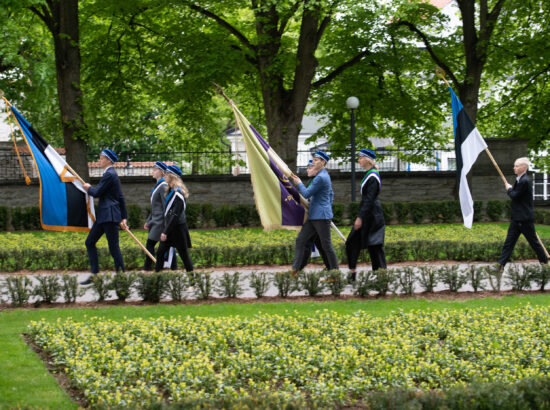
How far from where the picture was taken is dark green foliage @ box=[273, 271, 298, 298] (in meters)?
9.92

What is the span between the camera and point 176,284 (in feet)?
31.7

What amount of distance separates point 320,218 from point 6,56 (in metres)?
14.8

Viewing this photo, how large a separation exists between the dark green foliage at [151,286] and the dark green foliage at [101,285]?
0.40m

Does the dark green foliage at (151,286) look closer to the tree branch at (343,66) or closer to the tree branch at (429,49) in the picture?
the tree branch at (343,66)

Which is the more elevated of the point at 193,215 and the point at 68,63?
the point at 68,63

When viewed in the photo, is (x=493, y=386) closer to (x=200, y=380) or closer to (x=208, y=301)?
(x=200, y=380)

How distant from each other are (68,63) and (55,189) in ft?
34.1

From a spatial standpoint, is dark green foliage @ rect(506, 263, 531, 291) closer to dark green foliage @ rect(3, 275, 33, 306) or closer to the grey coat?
the grey coat

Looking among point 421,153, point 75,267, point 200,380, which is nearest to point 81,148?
point 75,267

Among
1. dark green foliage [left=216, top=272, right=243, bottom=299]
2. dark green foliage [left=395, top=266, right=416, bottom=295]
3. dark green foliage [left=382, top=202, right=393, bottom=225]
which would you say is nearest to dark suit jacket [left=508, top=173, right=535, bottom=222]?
dark green foliage [left=395, top=266, right=416, bottom=295]

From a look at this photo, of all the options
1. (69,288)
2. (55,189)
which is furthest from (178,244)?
(55,189)

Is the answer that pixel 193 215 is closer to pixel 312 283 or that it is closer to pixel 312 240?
pixel 312 240

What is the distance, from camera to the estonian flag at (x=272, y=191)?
10852 mm

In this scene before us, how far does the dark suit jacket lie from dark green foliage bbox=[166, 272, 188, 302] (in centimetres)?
533
